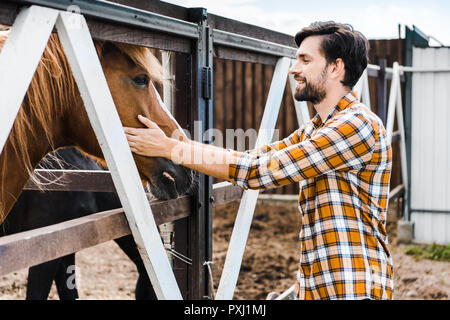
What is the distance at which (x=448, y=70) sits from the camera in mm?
6449

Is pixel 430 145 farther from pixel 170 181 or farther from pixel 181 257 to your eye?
pixel 170 181

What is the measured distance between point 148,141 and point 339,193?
25.3 inches

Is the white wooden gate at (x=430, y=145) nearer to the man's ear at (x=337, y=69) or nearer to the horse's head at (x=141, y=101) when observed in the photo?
the man's ear at (x=337, y=69)

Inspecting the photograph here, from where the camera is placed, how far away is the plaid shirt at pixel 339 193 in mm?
1674

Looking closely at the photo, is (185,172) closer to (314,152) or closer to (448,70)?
(314,152)

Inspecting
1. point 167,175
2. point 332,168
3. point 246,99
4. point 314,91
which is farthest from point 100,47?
point 246,99

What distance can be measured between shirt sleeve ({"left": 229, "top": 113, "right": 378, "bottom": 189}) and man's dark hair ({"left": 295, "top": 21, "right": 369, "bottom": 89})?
0.20 m

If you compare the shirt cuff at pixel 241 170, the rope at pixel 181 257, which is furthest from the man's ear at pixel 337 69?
the rope at pixel 181 257

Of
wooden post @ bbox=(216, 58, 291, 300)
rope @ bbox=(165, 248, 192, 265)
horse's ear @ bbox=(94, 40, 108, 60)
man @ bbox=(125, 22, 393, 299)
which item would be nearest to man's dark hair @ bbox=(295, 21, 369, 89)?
man @ bbox=(125, 22, 393, 299)

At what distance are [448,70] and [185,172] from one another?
5.45 metres

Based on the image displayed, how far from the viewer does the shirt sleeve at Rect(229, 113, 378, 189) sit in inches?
65.6

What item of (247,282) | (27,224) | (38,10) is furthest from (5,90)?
(247,282)

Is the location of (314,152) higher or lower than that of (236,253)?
higher

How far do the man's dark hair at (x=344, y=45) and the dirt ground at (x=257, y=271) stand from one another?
2.50 m
